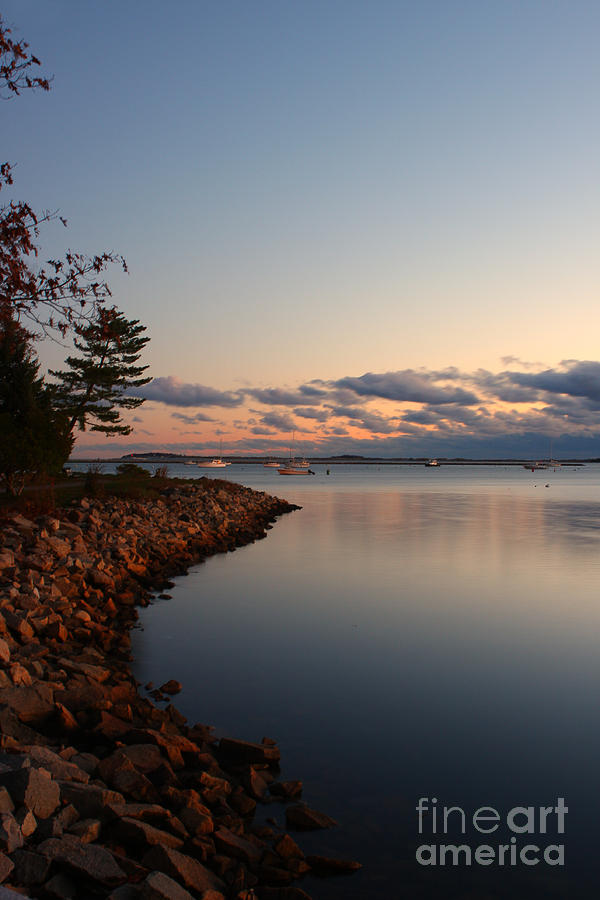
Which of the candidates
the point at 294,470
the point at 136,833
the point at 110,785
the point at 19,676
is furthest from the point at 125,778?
the point at 294,470

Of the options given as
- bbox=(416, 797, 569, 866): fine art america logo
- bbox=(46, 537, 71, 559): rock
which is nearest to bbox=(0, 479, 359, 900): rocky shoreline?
bbox=(416, 797, 569, 866): fine art america logo

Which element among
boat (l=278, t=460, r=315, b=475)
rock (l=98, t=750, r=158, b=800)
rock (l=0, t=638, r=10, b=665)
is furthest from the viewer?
boat (l=278, t=460, r=315, b=475)

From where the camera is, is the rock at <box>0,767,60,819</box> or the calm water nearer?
the rock at <box>0,767,60,819</box>

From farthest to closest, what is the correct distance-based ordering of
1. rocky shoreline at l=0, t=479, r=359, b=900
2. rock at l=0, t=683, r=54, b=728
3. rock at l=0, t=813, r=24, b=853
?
1. rock at l=0, t=683, r=54, b=728
2. rocky shoreline at l=0, t=479, r=359, b=900
3. rock at l=0, t=813, r=24, b=853

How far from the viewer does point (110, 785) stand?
5.69m

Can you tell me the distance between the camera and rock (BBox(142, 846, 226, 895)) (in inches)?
179

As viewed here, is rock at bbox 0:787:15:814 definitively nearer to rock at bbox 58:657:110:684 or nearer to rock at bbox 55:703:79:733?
rock at bbox 55:703:79:733

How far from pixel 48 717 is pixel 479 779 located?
4.43 meters

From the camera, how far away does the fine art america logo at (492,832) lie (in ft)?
18.7

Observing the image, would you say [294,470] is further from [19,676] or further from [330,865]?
[330,865]

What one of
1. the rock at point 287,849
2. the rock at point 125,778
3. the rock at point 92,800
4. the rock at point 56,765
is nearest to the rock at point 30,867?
the rock at point 92,800

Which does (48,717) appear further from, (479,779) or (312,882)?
(479,779)

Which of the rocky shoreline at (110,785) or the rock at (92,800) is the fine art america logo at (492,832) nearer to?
the rocky shoreline at (110,785)

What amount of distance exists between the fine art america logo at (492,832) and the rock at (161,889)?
2271 mm
